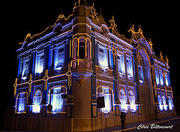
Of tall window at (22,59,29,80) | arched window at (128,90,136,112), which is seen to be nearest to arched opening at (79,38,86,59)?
tall window at (22,59,29,80)

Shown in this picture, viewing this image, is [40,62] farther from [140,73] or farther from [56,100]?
[140,73]

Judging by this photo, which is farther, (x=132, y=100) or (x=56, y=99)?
(x=132, y=100)

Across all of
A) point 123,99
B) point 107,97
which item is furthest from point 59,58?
point 123,99

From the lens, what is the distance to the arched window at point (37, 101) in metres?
18.3

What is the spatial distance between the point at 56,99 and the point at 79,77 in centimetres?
383

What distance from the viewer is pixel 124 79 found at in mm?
21250

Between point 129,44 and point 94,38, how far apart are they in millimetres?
7879

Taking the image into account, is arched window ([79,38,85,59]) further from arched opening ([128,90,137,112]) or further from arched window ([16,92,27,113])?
arched window ([16,92,27,113])

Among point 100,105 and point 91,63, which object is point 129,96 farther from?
point 100,105

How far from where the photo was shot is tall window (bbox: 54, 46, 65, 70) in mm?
17502

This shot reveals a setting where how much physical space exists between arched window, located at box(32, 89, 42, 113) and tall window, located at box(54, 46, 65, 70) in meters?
3.91

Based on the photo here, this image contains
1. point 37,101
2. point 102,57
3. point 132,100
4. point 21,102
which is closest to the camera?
point 37,101

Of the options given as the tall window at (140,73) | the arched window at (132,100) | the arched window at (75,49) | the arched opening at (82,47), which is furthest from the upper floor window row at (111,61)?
the arched window at (75,49)

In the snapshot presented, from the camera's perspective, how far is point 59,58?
18.0 m
